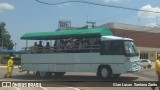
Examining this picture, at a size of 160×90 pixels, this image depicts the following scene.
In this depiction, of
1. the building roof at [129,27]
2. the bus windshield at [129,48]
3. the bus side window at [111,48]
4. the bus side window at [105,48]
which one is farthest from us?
the building roof at [129,27]

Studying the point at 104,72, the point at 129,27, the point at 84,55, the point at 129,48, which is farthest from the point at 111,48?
the point at 129,27

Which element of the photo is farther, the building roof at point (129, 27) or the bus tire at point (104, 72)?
the building roof at point (129, 27)

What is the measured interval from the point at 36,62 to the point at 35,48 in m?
1.17

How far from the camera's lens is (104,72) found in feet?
83.3

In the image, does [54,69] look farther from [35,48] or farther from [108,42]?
[108,42]

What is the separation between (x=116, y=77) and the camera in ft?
85.1

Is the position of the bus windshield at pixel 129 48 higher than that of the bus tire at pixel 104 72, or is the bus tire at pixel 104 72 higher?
the bus windshield at pixel 129 48

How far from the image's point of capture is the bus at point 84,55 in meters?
24.9

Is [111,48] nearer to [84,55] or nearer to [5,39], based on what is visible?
[84,55]

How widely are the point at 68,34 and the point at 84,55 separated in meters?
2.52

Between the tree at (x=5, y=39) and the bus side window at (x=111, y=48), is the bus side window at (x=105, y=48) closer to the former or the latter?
the bus side window at (x=111, y=48)

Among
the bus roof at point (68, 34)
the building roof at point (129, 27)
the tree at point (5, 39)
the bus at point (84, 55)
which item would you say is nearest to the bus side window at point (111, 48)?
the bus at point (84, 55)

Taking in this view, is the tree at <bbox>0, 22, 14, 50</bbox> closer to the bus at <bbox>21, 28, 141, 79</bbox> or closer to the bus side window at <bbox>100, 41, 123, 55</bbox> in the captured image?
the bus at <bbox>21, 28, 141, 79</bbox>

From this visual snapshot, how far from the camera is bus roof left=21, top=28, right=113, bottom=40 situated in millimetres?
26430
